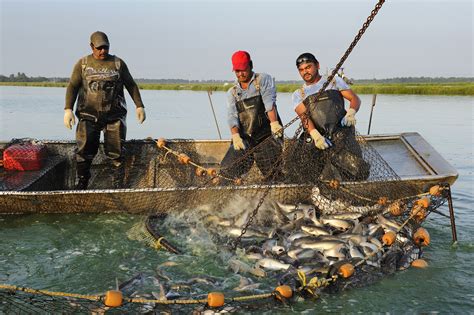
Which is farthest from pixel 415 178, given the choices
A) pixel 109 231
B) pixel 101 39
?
pixel 101 39

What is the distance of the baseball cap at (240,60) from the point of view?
7.54 m

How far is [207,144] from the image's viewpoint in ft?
31.8

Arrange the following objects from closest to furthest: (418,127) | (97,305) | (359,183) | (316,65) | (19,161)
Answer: (97,305), (359,183), (316,65), (19,161), (418,127)

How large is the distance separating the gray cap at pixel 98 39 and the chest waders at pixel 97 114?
384 mm

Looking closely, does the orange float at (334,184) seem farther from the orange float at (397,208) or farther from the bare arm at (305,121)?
the bare arm at (305,121)

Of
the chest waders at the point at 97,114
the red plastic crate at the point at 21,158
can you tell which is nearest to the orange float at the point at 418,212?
the chest waders at the point at 97,114

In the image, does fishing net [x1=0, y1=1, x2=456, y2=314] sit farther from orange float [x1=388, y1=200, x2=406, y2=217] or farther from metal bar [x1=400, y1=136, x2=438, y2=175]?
metal bar [x1=400, y1=136, x2=438, y2=175]

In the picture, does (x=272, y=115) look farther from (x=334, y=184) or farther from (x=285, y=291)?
(x=285, y=291)

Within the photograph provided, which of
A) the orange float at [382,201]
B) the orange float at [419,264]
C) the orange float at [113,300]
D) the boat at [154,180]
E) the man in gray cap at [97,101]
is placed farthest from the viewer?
the man in gray cap at [97,101]

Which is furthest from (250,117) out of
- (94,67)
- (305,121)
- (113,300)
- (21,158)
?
(113,300)

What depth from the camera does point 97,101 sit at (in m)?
8.22

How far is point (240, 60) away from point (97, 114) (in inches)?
113

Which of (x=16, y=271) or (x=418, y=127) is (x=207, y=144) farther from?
(x=418, y=127)

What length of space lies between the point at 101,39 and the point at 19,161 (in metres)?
2.80
